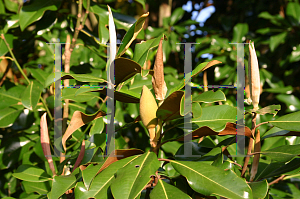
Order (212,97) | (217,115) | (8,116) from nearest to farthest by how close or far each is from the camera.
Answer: (212,97), (217,115), (8,116)

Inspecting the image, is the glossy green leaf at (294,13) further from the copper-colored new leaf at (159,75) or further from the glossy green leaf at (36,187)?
the glossy green leaf at (36,187)

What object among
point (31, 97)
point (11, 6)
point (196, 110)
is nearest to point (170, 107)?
point (196, 110)

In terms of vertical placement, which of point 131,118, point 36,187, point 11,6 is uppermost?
point 11,6

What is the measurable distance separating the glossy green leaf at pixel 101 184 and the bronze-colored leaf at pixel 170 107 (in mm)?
151

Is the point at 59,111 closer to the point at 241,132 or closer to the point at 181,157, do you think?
the point at 181,157

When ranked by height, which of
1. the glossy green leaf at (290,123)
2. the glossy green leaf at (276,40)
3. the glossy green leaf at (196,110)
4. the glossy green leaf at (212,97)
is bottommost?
the glossy green leaf at (290,123)

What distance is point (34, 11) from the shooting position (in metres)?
1.29

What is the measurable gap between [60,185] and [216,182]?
40 centimetres

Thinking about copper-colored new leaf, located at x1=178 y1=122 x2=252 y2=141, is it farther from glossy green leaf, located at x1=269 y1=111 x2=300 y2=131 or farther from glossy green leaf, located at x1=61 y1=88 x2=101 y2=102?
glossy green leaf, located at x1=61 y1=88 x2=101 y2=102

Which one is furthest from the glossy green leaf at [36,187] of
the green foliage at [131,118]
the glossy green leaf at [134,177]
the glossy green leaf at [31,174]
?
the glossy green leaf at [134,177]

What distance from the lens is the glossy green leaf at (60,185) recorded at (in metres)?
0.67

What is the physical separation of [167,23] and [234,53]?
566 mm

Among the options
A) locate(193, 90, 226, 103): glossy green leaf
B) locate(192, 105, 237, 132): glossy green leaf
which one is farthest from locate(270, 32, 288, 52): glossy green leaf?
locate(193, 90, 226, 103): glossy green leaf

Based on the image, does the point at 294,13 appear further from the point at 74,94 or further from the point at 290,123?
the point at 74,94
